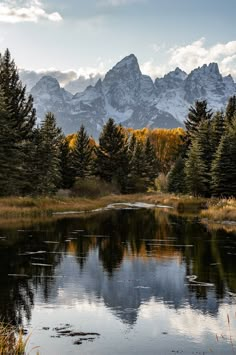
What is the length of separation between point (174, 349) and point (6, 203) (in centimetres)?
3538

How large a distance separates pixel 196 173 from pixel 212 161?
4.42 meters

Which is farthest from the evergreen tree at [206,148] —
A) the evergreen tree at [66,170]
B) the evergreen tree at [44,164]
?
the evergreen tree at [66,170]

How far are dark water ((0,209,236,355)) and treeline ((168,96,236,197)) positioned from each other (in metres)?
28.2

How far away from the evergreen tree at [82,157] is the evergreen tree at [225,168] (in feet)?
108

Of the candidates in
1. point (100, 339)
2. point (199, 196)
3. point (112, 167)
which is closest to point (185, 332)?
point (100, 339)

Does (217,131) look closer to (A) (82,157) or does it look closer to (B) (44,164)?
(B) (44,164)

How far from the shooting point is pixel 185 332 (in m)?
11.6

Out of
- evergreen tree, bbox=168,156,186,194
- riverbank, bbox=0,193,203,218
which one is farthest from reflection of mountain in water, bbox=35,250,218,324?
evergreen tree, bbox=168,156,186,194

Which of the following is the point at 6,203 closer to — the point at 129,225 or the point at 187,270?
the point at 129,225

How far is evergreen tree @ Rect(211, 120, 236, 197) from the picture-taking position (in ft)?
184

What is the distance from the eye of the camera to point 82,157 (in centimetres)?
8762

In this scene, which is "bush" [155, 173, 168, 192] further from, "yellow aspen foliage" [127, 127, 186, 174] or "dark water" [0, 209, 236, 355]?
"dark water" [0, 209, 236, 355]

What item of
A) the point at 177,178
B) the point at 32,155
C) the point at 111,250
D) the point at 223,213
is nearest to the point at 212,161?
the point at 223,213

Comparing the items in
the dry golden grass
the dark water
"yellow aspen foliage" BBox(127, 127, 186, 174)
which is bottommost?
the dark water
